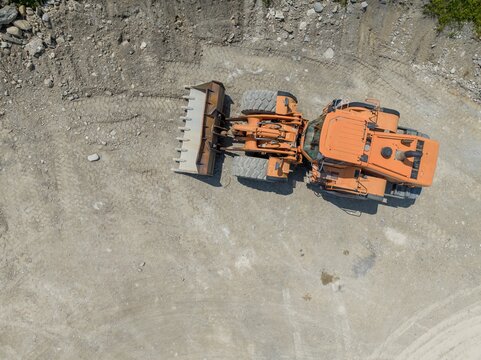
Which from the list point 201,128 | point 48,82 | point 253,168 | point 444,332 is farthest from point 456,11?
point 48,82

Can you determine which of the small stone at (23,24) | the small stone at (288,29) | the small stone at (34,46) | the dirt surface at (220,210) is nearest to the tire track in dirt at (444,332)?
the dirt surface at (220,210)

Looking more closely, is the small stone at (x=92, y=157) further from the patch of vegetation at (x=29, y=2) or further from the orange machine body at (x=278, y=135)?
the patch of vegetation at (x=29, y=2)

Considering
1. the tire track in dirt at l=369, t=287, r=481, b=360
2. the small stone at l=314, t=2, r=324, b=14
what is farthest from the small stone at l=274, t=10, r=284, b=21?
the tire track in dirt at l=369, t=287, r=481, b=360

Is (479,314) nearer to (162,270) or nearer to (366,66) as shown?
(366,66)

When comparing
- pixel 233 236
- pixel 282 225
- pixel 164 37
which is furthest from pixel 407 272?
pixel 164 37

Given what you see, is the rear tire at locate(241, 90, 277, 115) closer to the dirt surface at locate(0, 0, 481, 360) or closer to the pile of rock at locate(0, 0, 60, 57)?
the dirt surface at locate(0, 0, 481, 360)

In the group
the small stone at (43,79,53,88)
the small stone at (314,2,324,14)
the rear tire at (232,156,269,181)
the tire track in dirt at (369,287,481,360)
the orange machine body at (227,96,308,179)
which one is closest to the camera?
the orange machine body at (227,96,308,179)
